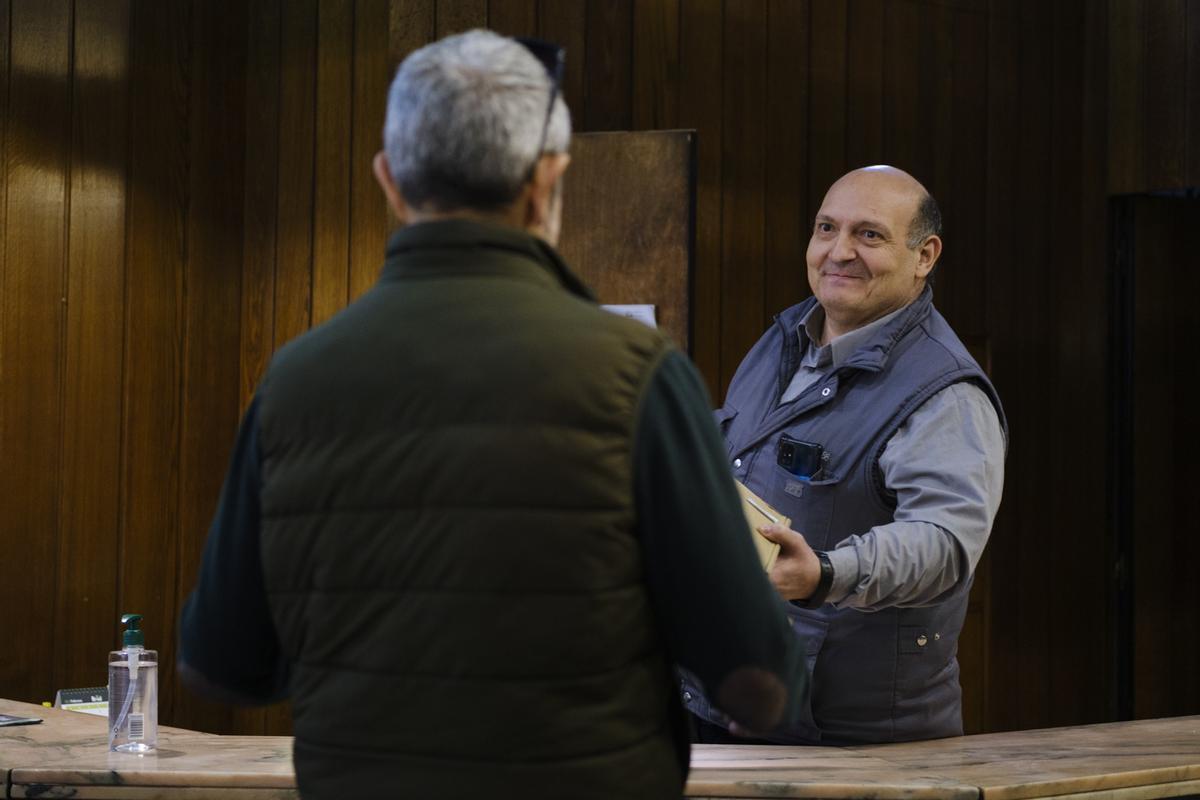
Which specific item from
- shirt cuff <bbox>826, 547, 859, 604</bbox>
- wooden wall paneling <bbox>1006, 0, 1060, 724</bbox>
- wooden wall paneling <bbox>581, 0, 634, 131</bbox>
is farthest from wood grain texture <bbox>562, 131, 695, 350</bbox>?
shirt cuff <bbox>826, 547, 859, 604</bbox>

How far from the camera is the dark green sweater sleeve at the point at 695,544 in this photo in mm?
1113

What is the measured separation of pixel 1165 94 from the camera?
5.18 meters

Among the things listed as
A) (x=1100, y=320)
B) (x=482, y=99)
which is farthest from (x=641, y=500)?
(x=1100, y=320)

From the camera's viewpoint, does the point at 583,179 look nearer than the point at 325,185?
Yes

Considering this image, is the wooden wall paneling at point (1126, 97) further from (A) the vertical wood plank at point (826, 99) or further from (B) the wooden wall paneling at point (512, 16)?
(B) the wooden wall paneling at point (512, 16)

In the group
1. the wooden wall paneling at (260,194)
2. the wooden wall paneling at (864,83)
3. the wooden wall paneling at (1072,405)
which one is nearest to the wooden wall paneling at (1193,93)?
the wooden wall paneling at (1072,405)

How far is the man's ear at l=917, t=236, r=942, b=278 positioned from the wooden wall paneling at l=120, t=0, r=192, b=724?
2.69 meters

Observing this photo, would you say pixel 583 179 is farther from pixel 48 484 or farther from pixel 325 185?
pixel 48 484

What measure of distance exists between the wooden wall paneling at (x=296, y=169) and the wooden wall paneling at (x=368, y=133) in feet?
0.50

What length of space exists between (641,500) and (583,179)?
9.90 ft

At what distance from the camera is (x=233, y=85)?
4.68 metres

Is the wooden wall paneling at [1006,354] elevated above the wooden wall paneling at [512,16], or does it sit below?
below

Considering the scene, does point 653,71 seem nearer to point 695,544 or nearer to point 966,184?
point 966,184

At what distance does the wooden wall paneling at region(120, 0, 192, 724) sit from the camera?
439cm
